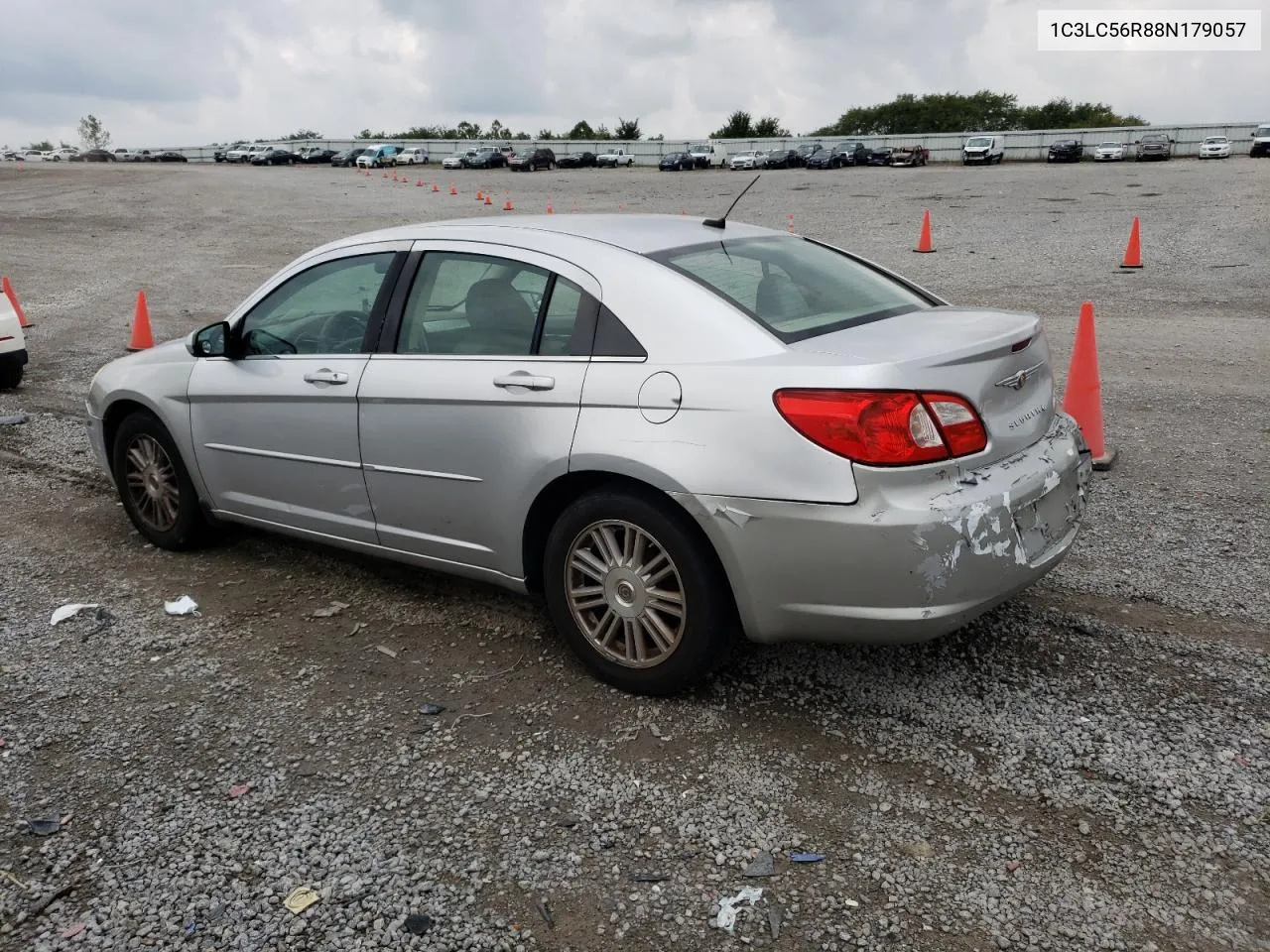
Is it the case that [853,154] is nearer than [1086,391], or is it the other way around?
[1086,391]

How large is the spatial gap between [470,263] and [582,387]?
3.00ft

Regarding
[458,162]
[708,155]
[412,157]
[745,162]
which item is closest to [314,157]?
[412,157]

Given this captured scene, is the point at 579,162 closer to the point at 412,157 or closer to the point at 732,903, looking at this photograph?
the point at 412,157

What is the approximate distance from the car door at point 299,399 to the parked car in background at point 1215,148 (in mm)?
50199

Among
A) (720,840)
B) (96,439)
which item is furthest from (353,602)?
(720,840)

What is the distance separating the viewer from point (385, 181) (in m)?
46.3

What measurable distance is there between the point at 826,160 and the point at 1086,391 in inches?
1834

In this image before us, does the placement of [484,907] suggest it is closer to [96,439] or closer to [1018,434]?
[1018,434]

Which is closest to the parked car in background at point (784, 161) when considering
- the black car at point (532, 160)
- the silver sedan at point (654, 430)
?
the black car at point (532, 160)

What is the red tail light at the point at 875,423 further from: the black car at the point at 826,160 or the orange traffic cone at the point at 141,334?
the black car at the point at 826,160

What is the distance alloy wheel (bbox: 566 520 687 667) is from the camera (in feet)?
12.1

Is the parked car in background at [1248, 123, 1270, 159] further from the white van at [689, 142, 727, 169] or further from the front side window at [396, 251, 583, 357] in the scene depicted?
the front side window at [396, 251, 583, 357]

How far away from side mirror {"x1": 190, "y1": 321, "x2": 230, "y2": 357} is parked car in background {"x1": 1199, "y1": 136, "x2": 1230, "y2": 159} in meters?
50.3

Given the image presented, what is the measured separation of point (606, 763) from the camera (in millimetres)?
3484
